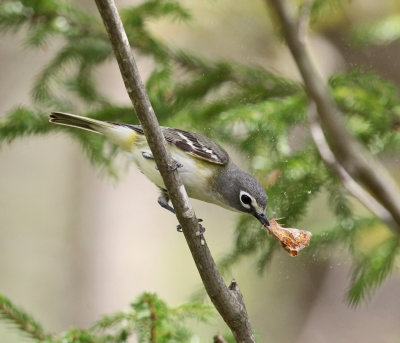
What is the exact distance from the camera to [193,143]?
10.0 feet

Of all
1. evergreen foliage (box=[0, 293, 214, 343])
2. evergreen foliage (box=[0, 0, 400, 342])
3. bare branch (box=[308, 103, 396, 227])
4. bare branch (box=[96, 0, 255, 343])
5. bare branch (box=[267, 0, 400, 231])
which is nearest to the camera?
bare branch (box=[96, 0, 255, 343])

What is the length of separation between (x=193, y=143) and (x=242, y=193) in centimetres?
38

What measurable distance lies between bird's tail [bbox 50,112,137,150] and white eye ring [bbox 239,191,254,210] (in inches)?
24.4

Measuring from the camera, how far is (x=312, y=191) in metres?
2.75

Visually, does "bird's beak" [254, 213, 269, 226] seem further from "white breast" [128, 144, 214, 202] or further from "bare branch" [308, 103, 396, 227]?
"bare branch" [308, 103, 396, 227]

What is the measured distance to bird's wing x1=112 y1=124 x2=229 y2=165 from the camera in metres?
3.04

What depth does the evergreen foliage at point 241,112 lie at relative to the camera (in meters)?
2.76

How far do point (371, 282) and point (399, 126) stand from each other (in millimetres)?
766

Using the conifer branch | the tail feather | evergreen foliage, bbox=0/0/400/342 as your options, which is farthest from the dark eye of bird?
the conifer branch

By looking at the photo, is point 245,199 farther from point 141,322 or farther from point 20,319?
point 20,319

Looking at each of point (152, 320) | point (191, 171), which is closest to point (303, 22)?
point (191, 171)

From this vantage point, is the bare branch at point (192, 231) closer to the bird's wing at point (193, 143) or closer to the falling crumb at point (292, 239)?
the falling crumb at point (292, 239)

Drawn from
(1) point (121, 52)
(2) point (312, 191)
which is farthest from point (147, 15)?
(1) point (121, 52)

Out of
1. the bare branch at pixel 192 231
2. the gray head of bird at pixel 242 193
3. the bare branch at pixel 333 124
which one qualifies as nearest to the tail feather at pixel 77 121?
the gray head of bird at pixel 242 193
